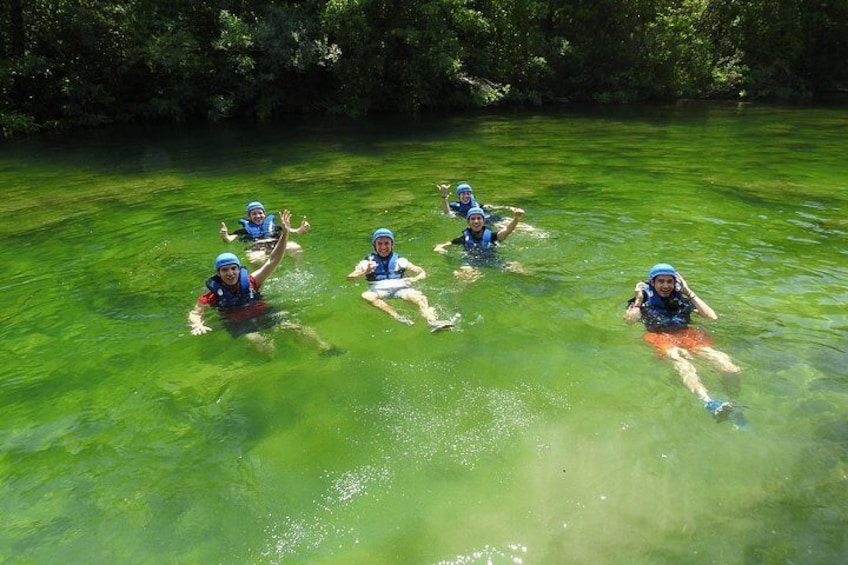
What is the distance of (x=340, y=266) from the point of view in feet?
34.7

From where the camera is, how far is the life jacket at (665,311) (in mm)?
7582

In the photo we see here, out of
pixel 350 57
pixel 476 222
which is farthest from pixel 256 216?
pixel 350 57

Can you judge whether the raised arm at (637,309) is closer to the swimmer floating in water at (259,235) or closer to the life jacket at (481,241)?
the life jacket at (481,241)

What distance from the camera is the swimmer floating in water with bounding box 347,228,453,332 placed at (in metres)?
8.84

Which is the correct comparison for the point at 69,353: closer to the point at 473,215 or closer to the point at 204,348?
the point at 204,348

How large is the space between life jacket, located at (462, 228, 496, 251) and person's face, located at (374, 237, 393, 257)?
70.3 inches

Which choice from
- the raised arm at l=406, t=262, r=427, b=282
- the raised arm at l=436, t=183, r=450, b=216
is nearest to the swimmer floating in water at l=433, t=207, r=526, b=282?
the raised arm at l=406, t=262, r=427, b=282

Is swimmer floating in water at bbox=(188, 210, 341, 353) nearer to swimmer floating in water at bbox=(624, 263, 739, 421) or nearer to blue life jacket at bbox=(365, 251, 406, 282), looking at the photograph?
blue life jacket at bbox=(365, 251, 406, 282)

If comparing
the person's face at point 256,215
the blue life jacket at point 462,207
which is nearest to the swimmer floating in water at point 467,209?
the blue life jacket at point 462,207

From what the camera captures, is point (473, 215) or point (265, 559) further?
point (473, 215)

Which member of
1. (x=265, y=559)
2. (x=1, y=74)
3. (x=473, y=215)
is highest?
(x=1, y=74)

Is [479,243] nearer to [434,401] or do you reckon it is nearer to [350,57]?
[434,401]

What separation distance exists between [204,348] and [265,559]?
389 cm

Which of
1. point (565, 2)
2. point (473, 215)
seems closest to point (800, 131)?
point (565, 2)
